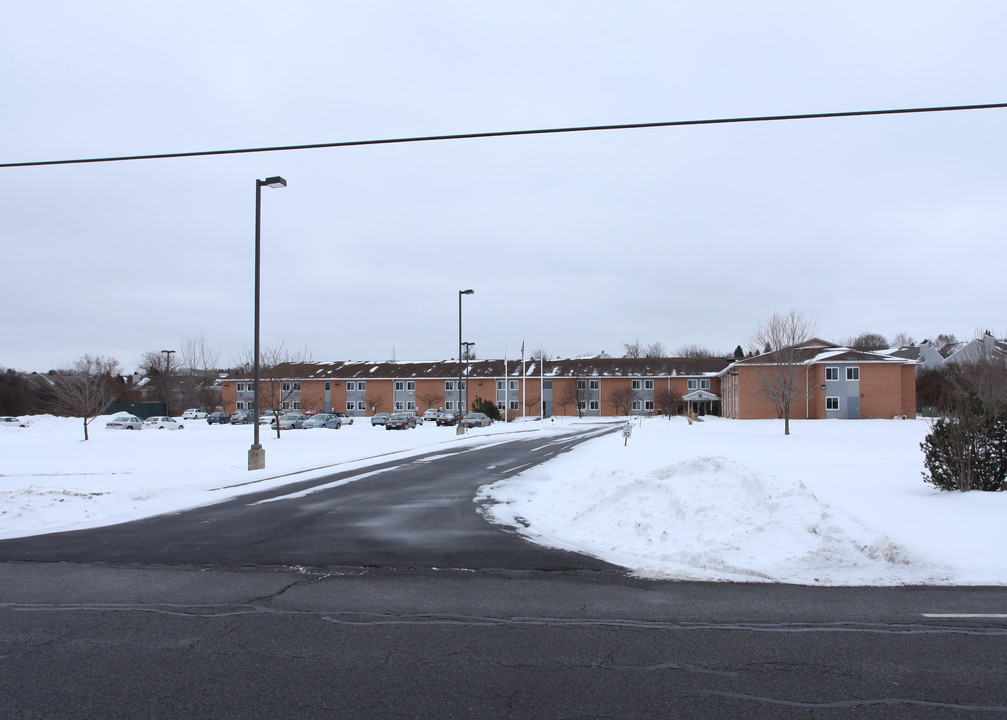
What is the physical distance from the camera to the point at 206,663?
5.06 meters

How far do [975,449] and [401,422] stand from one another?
151 ft

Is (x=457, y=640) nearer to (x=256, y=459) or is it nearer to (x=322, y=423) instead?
(x=256, y=459)

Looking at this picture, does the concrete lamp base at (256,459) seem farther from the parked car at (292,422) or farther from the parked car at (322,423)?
the parked car at (322,423)

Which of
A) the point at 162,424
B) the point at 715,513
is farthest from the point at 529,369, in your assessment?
the point at 715,513

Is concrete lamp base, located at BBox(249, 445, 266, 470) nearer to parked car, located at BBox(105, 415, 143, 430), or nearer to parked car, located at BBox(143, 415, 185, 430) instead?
parked car, located at BBox(105, 415, 143, 430)

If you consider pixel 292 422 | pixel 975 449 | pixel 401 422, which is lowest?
pixel 292 422

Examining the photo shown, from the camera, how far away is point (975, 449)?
12.3 metres

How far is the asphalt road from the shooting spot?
4402 millimetres

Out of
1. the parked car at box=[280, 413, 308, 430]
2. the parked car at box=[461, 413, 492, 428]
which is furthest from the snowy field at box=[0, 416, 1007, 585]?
the parked car at box=[461, 413, 492, 428]

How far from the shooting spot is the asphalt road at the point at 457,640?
4.40 meters

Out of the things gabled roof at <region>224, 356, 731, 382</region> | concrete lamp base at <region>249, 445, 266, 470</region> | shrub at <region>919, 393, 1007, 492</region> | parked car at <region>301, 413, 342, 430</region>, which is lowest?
parked car at <region>301, 413, 342, 430</region>

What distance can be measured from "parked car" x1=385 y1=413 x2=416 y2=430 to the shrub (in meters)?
45.1

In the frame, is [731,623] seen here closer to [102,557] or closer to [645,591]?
[645,591]

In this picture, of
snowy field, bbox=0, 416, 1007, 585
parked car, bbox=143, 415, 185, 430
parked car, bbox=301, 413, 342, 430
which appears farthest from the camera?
parked car, bbox=301, 413, 342, 430
